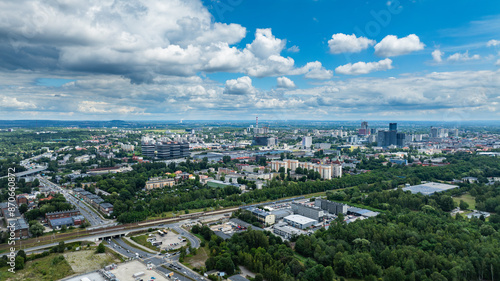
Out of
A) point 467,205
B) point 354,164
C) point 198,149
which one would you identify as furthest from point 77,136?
point 467,205

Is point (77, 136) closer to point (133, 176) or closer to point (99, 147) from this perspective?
point (99, 147)

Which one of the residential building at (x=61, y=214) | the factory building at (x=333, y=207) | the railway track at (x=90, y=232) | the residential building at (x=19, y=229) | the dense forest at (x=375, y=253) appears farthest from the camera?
the factory building at (x=333, y=207)

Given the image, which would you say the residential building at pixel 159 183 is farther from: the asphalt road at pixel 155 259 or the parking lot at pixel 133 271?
the parking lot at pixel 133 271

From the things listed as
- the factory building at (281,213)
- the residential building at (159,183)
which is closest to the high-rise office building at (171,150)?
the residential building at (159,183)

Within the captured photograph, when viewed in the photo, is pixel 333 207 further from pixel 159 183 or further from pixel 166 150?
pixel 166 150

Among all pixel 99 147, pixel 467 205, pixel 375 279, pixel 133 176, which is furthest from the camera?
pixel 99 147

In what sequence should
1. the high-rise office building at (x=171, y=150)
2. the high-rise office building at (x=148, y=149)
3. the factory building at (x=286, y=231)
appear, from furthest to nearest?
the high-rise office building at (x=148, y=149) < the high-rise office building at (x=171, y=150) < the factory building at (x=286, y=231)
